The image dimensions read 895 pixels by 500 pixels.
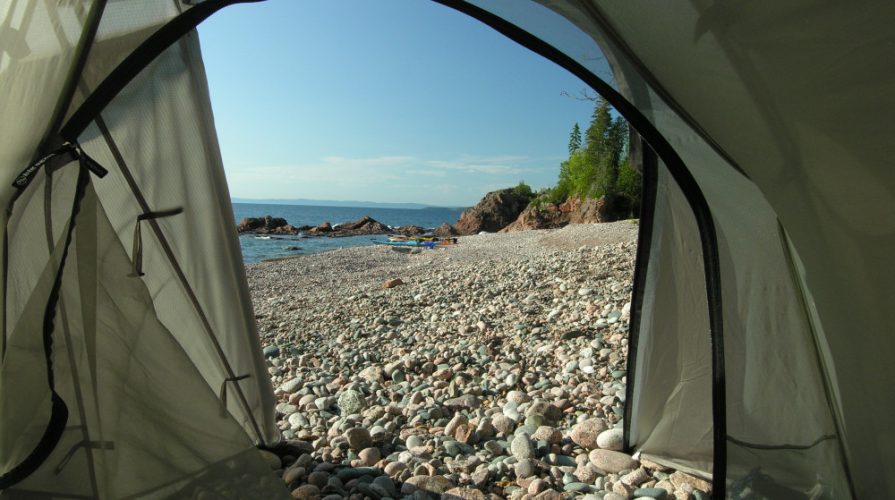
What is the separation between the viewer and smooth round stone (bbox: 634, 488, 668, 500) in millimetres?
2752

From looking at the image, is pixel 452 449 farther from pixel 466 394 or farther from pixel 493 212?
pixel 493 212

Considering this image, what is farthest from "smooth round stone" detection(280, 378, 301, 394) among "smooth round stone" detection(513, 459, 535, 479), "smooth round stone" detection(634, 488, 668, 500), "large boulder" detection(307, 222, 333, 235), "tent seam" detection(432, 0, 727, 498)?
"large boulder" detection(307, 222, 333, 235)

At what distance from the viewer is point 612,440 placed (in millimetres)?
3369

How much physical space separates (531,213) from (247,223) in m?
28.3

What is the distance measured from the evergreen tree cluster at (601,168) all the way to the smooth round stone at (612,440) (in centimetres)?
3111

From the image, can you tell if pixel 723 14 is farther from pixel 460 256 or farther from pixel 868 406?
pixel 460 256

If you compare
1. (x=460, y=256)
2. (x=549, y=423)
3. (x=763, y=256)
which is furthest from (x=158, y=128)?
(x=460, y=256)

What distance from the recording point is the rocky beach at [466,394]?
10.1 ft

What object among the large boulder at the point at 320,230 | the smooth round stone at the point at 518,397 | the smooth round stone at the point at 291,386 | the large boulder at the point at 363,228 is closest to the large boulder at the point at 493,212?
the large boulder at the point at 363,228

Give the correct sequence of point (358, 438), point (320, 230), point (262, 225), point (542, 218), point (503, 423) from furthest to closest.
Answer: point (262, 225), point (320, 230), point (542, 218), point (503, 423), point (358, 438)

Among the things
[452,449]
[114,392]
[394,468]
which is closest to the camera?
[114,392]

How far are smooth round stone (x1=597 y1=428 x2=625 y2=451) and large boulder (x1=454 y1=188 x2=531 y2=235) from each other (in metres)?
41.7

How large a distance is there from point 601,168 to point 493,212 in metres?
13.0

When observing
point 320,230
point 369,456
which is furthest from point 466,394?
point 320,230
